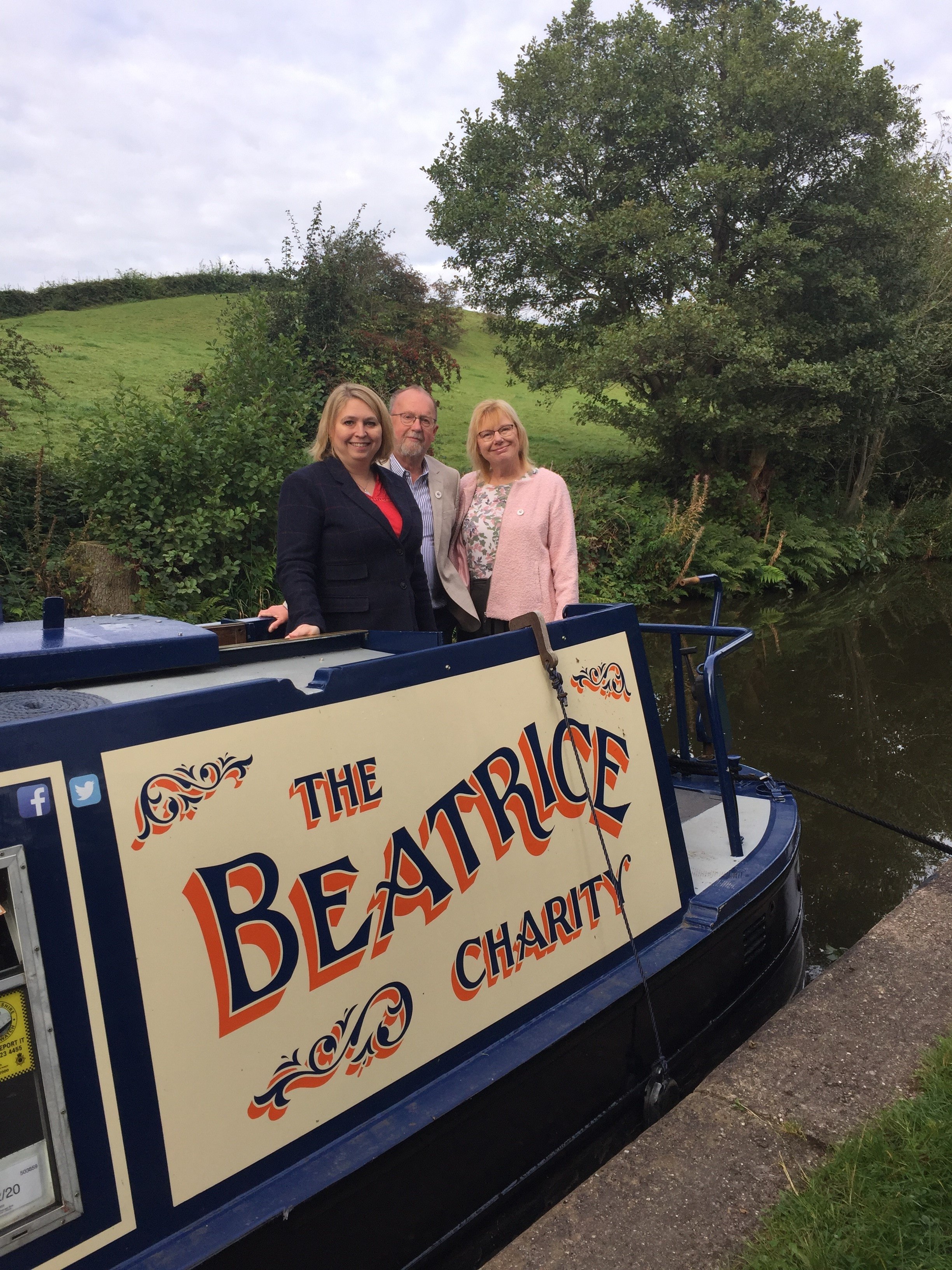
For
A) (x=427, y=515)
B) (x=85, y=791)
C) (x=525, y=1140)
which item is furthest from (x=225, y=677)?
(x=427, y=515)

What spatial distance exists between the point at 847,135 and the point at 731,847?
1573 cm

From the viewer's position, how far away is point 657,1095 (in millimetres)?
2586

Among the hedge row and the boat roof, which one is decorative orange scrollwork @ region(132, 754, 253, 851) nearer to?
the boat roof

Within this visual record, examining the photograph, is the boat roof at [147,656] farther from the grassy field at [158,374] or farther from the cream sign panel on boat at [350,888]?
the grassy field at [158,374]

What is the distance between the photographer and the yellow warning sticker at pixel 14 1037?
1.45m

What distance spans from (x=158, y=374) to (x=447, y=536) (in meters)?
15.4

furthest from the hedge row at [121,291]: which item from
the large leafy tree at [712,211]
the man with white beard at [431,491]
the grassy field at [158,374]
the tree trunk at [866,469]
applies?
the man with white beard at [431,491]

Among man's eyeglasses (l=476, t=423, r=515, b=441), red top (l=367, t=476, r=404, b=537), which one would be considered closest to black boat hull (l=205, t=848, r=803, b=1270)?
red top (l=367, t=476, r=404, b=537)

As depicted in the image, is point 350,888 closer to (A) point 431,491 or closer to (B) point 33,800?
(B) point 33,800

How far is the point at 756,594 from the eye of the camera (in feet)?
46.6

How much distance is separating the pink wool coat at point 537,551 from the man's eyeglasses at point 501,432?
20 cm

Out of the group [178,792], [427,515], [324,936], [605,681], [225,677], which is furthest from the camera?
[427,515]

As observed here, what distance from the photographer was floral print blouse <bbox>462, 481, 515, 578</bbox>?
3.62m

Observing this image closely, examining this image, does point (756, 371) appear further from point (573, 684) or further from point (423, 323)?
point (573, 684)
